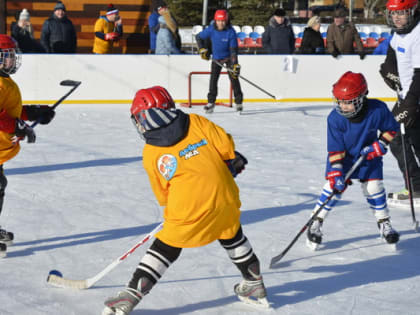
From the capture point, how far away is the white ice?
3023 millimetres

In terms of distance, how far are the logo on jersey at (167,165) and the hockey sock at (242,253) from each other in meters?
0.40

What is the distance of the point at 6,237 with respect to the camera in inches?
145

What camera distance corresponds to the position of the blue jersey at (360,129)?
3520 millimetres

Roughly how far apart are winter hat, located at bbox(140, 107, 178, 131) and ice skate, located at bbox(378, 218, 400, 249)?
1.72m

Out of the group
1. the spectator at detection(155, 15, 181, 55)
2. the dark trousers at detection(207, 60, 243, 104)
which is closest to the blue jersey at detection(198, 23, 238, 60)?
the dark trousers at detection(207, 60, 243, 104)

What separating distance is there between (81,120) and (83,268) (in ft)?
16.2

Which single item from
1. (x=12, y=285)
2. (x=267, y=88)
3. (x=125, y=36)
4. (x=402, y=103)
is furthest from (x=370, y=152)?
(x=125, y=36)

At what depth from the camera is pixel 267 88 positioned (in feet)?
32.2

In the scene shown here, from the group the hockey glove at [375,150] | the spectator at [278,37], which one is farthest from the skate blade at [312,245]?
the spectator at [278,37]

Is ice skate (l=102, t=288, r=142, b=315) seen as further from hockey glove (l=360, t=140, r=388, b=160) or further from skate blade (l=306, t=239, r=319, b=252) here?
hockey glove (l=360, t=140, r=388, b=160)

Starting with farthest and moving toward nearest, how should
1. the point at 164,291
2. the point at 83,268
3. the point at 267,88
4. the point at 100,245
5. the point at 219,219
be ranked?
the point at 267,88 → the point at 100,245 → the point at 83,268 → the point at 164,291 → the point at 219,219

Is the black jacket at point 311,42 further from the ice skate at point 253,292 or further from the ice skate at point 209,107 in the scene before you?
the ice skate at point 253,292

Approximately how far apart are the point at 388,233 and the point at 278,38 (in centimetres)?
652

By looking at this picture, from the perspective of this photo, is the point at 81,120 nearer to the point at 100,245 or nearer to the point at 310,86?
the point at 310,86
